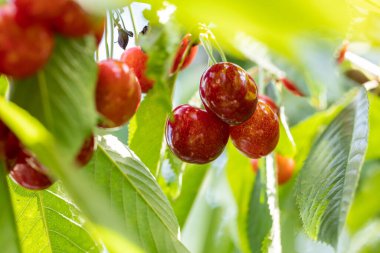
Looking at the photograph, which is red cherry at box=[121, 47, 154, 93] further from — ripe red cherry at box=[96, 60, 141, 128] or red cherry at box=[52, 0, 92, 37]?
red cherry at box=[52, 0, 92, 37]

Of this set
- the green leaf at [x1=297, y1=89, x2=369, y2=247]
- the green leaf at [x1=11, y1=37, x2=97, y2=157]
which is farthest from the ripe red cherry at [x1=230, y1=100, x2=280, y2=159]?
the green leaf at [x1=11, y1=37, x2=97, y2=157]

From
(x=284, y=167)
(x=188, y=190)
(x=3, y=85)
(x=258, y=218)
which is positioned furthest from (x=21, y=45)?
(x=284, y=167)

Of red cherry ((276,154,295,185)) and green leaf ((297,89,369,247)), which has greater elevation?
green leaf ((297,89,369,247))

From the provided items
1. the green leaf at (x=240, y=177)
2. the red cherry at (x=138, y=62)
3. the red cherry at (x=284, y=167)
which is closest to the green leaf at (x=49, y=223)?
the red cherry at (x=138, y=62)

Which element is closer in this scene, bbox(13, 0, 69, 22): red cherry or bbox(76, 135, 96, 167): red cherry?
bbox(13, 0, 69, 22): red cherry

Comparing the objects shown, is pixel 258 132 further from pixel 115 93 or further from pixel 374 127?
pixel 374 127

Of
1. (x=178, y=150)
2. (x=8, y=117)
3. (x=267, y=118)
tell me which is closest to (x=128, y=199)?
(x=178, y=150)

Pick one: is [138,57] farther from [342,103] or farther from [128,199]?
[342,103]
